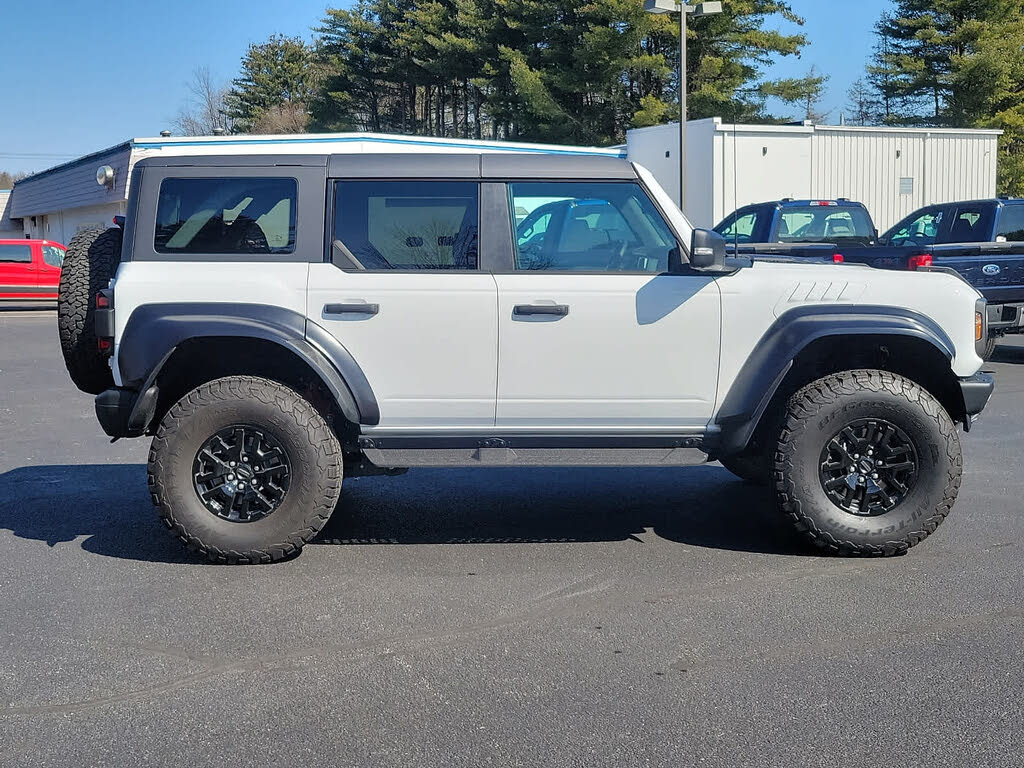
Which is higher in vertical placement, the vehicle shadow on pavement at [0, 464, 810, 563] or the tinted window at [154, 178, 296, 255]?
the tinted window at [154, 178, 296, 255]

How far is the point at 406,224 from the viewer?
5508mm

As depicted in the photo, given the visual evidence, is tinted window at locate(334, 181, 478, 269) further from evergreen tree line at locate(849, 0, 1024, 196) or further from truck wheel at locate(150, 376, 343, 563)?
evergreen tree line at locate(849, 0, 1024, 196)

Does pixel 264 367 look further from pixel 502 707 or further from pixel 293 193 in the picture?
pixel 502 707

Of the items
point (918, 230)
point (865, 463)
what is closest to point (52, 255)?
point (918, 230)

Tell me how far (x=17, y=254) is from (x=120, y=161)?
6.77 meters

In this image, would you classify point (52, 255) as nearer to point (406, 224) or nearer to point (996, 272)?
point (996, 272)

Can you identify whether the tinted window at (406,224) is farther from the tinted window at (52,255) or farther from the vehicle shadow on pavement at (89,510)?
the tinted window at (52,255)

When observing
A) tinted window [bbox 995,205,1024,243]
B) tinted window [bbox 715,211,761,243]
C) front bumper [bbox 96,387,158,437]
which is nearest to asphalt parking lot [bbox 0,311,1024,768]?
front bumper [bbox 96,387,158,437]

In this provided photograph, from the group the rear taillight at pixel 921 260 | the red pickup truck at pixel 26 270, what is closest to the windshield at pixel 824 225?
the rear taillight at pixel 921 260

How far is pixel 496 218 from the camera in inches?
217

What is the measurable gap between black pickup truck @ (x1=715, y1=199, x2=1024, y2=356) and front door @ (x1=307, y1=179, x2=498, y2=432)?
260 inches

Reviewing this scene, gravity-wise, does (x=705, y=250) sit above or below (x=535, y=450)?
above

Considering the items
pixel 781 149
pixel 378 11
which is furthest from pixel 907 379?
pixel 378 11

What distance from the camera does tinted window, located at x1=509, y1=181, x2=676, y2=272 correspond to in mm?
5551
